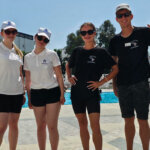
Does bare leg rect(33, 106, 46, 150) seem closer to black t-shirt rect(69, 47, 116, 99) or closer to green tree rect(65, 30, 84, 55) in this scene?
black t-shirt rect(69, 47, 116, 99)

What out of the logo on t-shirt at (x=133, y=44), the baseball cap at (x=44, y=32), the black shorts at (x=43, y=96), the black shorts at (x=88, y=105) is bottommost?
the black shorts at (x=88, y=105)

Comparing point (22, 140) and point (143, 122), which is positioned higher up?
point (143, 122)

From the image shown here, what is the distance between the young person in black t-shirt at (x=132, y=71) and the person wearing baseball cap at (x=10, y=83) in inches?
66.8

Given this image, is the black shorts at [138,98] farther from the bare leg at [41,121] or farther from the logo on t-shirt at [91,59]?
the bare leg at [41,121]

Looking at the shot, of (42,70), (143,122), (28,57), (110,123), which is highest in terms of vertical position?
(28,57)

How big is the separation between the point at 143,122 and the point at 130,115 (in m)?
0.24

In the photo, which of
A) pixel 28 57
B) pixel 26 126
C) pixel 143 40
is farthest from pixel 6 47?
pixel 26 126

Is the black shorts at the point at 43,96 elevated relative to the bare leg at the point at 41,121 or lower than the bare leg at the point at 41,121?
elevated

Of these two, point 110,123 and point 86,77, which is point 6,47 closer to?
point 86,77

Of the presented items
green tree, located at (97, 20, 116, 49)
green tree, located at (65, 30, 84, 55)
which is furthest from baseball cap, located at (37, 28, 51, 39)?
green tree, located at (97, 20, 116, 49)

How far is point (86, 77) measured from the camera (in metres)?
3.10

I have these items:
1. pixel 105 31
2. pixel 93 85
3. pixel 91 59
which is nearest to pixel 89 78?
pixel 93 85

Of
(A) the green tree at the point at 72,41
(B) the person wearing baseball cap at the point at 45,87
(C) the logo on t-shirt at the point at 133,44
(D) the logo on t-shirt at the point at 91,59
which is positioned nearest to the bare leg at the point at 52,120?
(B) the person wearing baseball cap at the point at 45,87

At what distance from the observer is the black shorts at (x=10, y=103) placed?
10.0 feet
